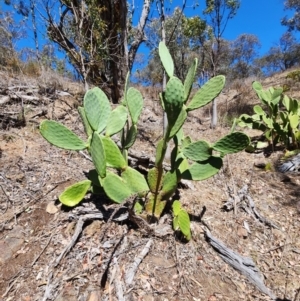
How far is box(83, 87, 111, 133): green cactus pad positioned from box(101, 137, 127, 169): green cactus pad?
11cm

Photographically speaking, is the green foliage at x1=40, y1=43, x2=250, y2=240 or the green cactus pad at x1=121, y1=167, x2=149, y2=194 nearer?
the green foliage at x1=40, y1=43, x2=250, y2=240

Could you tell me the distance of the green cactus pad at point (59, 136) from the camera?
5.75 feet

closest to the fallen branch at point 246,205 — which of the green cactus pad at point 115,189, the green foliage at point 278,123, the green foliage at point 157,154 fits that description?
the green foliage at point 157,154

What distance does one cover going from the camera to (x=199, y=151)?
175cm

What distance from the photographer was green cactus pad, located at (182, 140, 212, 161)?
5.62ft

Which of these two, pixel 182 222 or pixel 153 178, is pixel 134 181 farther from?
pixel 182 222

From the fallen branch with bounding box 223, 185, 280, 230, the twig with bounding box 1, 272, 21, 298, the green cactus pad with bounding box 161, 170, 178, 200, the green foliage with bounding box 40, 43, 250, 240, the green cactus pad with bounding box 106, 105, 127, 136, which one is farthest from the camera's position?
the fallen branch with bounding box 223, 185, 280, 230

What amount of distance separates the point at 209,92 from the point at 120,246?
46.1 inches

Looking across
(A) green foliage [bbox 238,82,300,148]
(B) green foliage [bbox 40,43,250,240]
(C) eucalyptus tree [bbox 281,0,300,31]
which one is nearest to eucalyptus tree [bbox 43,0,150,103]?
(A) green foliage [bbox 238,82,300,148]

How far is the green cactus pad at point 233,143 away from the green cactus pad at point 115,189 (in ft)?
2.20

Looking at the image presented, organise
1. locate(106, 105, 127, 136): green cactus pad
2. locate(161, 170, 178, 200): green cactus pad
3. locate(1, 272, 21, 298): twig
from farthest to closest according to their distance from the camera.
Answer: locate(106, 105, 127, 136): green cactus pad < locate(161, 170, 178, 200): green cactus pad < locate(1, 272, 21, 298): twig

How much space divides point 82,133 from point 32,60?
4.42m

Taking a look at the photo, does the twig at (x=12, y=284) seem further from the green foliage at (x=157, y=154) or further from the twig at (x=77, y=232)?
the green foliage at (x=157, y=154)

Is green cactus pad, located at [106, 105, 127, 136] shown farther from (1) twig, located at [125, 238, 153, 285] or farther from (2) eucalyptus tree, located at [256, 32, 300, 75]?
(2) eucalyptus tree, located at [256, 32, 300, 75]
